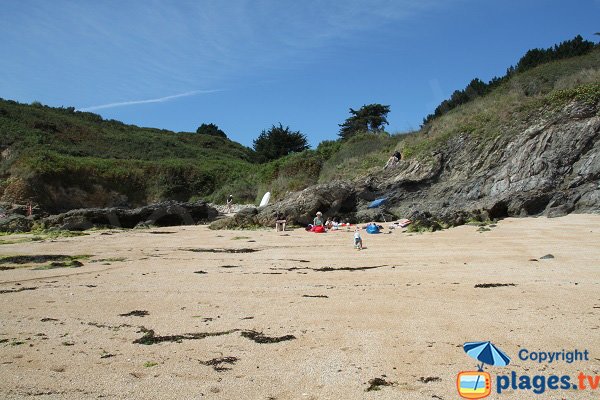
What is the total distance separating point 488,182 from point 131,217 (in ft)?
49.0

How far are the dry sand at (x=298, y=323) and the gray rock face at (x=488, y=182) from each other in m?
5.62

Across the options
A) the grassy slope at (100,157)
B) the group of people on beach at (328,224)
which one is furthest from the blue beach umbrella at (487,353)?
the grassy slope at (100,157)

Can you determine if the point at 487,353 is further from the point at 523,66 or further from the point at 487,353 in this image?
the point at 523,66

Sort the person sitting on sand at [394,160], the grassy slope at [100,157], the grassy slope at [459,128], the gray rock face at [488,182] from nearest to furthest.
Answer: the gray rock face at [488,182], the grassy slope at [459,128], the person sitting on sand at [394,160], the grassy slope at [100,157]

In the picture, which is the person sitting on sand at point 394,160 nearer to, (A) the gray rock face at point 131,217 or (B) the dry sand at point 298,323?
(A) the gray rock face at point 131,217

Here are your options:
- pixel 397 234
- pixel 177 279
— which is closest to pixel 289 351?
pixel 177 279

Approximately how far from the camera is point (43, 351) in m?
3.98

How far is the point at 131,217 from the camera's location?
21.1m

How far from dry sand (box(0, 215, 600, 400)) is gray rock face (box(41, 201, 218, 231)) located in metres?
11.5

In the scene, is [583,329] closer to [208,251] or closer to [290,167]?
[208,251]

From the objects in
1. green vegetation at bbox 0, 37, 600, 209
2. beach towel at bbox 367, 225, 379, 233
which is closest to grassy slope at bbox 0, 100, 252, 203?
green vegetation at bbox 0, 37, 600, 209

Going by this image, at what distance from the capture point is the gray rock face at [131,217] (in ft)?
63.3

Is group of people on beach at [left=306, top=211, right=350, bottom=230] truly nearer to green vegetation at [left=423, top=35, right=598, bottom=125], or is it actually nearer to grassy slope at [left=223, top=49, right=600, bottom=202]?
grassy slope at [left=223, top=49, right=600, bottom=202]

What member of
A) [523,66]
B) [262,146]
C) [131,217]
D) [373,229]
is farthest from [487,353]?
[262,146]
